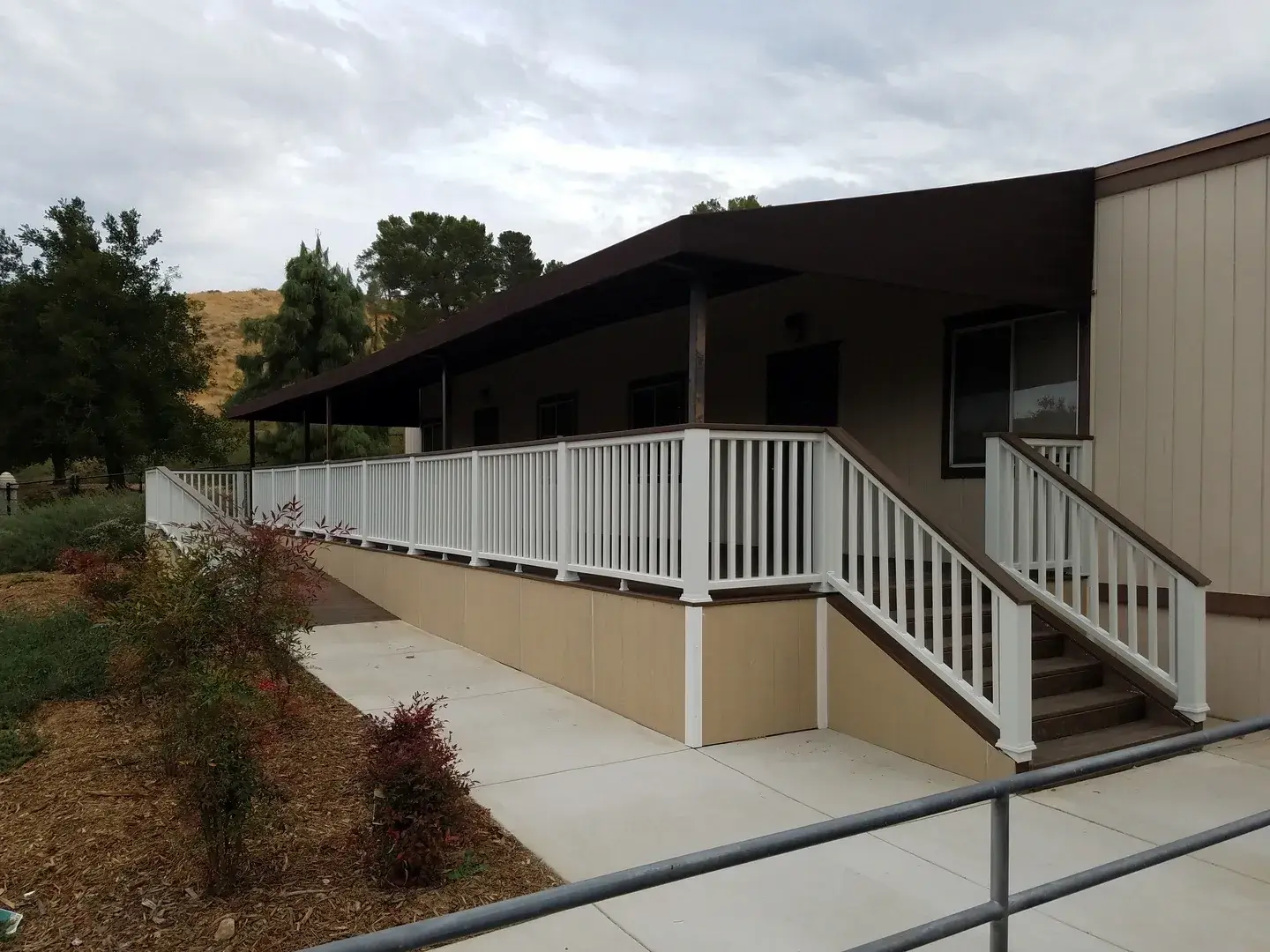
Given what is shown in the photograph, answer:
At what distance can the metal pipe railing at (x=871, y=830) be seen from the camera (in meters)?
1.30

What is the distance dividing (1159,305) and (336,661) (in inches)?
280

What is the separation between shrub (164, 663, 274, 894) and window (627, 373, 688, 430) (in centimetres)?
657

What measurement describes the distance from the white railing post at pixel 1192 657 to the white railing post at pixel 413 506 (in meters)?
6.93

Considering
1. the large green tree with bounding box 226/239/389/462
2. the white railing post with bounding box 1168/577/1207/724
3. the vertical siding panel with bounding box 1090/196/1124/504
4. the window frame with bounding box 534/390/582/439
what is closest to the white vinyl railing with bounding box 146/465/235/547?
the window frame with bounding box 534/390/582/439

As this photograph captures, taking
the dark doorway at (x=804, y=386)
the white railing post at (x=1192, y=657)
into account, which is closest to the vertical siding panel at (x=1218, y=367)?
the white railing post at (x=1192, y=657)

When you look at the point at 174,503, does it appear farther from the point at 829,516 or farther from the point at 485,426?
the point at 829,516

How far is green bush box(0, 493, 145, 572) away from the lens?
13922 mm

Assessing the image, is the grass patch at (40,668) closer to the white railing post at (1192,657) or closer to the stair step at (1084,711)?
the stair step at (1084,711)

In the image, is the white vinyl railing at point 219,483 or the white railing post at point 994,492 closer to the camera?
the white railing post at point 994,492

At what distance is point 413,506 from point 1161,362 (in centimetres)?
701

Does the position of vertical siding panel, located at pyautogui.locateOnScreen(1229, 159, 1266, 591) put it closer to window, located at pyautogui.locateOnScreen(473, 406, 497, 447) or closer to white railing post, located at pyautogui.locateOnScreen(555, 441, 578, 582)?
white railing post, located at pyautogui.locateOnScreen(555, 441, 578, 582)

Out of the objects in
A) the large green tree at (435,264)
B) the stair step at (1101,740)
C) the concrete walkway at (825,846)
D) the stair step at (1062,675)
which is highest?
the large green tree at (435,264)

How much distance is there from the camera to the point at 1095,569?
5.65m

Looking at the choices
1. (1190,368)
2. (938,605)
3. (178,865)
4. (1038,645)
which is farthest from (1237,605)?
(178,865)
